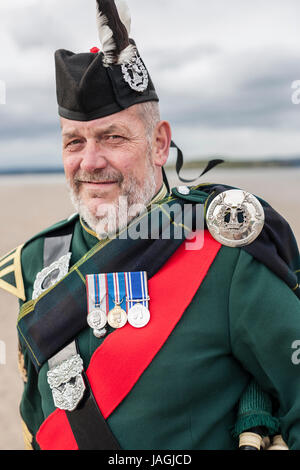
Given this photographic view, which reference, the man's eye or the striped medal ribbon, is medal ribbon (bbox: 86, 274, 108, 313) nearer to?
the striped medal ribbon

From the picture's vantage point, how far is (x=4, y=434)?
13.5ft

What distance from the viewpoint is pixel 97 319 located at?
1.56m

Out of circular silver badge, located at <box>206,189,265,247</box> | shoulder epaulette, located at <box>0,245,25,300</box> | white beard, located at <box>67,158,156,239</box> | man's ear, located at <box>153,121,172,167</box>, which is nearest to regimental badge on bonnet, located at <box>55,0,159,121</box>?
man's ear, located at <box>153,121,172,167</box>

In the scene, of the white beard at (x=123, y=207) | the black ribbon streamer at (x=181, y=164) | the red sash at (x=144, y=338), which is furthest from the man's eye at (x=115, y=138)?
the red sash at (x=144, y=338)

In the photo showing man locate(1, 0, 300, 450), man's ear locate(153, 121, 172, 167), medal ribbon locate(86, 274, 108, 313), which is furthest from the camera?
man's ear locate(153, 121, 172, 167)

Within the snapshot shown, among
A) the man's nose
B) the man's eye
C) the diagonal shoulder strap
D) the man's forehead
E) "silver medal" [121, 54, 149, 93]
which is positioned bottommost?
the diagonal shoulder strap

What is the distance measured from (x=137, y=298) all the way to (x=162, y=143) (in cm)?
56

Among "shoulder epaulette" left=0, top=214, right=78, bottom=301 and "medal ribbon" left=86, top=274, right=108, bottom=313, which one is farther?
"shoulder epaulette" left=0, top=214, right=78, bottom=301

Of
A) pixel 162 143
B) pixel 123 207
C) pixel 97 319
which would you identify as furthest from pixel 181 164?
pixel 97 319

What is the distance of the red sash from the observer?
4.96ft

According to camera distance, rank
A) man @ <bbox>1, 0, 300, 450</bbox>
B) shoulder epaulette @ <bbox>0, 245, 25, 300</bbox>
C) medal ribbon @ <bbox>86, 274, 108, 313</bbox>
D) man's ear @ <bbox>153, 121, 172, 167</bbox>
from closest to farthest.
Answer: man @ <bbox>1, 0, 300, 450</bbox>
medal ribbon @ <bbox>86, 274, 108, 313</bbox>
man's ear @ <bbox>153, 121, 172, 167</bbox>
shoulder epaulette @ <bbox>0, 245, 25, 300</bbox>

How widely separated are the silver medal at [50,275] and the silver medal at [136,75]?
0.62 meters
